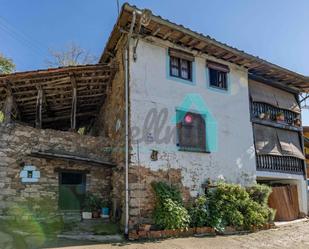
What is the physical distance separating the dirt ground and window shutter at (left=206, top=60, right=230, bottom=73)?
20.7ft

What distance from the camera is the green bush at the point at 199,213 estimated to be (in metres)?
9.77

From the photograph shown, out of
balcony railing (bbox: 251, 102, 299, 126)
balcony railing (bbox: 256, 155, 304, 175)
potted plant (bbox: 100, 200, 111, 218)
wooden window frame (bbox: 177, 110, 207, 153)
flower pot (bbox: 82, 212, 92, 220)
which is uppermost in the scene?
balcony railing (bbox: 251, 102, 299, 126)

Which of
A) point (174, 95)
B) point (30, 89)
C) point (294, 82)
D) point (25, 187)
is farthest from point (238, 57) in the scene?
point (25, 187)

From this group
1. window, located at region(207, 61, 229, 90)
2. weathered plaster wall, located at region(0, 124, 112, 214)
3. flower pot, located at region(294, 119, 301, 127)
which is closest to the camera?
weathered plaster wall, located at region(0, 124, 112, 214)

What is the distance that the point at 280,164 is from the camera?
45.7 feet

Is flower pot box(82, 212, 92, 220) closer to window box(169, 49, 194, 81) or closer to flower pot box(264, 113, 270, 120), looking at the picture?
window box(169, 49, 194, 81)

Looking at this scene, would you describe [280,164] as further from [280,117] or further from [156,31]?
[156,31]

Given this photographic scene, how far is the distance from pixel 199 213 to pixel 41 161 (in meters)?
5.49

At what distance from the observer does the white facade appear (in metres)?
10.1

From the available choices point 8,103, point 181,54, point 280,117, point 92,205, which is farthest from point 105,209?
point 280,117

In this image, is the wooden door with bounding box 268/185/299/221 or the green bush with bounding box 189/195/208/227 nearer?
the green bush with bounding box 189/195/208/227

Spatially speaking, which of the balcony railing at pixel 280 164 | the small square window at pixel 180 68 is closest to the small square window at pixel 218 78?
the small square window at pixel 180 68

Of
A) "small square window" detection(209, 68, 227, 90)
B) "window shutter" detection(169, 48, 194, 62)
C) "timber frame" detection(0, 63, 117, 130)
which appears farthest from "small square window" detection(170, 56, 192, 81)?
"timber frame" detection(0, 63, 117, 130)

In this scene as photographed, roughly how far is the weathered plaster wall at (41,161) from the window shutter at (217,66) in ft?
16.7
